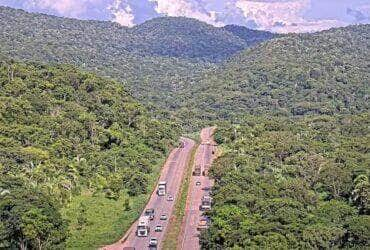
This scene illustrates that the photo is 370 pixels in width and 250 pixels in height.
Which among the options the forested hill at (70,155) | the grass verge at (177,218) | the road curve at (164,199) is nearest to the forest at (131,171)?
the forested hill at (70,155)

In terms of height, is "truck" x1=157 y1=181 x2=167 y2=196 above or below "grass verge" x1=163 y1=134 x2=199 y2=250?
above

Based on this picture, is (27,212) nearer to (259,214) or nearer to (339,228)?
(259,214)

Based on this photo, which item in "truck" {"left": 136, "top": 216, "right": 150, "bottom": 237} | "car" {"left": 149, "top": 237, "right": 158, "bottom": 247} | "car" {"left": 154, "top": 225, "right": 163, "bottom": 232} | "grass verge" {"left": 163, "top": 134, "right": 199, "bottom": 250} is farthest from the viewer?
"car" {"left": 154, "top": 225, "right": 163, "bottom": 232}

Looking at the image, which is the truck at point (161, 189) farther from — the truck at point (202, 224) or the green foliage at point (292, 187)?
the truck at point (202, 224)

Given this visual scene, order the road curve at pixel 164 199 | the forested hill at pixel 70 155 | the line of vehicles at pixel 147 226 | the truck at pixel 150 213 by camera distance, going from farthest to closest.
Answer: the truck at pixel 150 213 → the road curve at pixel 164 199 → the line of vehicles at pixel 147 226 → the forested hill at pixel 70 155

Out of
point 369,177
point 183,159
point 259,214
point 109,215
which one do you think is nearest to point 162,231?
point 109,215

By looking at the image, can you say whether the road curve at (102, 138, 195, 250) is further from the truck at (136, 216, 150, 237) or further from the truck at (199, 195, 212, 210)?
the truck at (199, 195, 212, 210)

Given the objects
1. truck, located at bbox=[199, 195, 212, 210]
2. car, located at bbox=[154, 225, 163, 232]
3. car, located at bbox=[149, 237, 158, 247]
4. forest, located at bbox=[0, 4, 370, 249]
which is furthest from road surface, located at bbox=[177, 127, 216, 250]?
forest, located at bbox=[0, 4, 370, 249]
